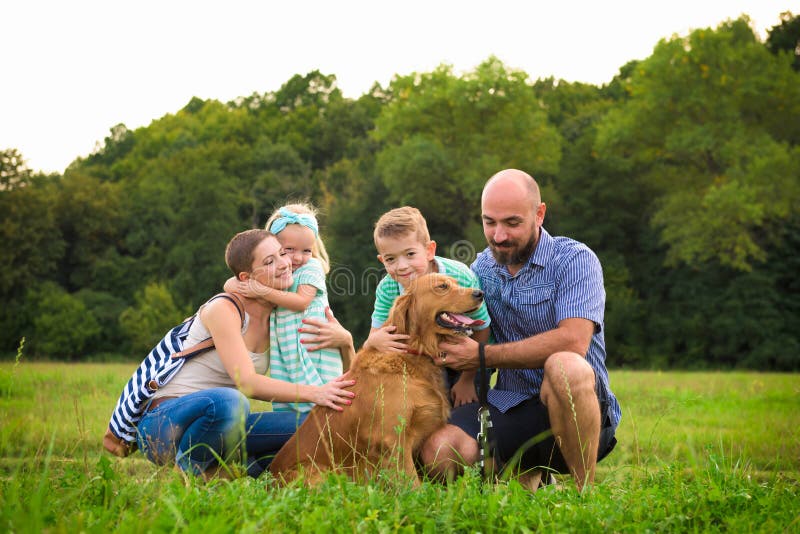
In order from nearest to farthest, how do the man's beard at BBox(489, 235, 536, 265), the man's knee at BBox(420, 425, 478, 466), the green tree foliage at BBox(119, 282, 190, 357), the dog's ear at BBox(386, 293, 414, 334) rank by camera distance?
the man's knee at BBox(420, 425, 478, 466) → the dog's ear at BBox(386, 293, 414, 334) → the man's beard at BBox(489, 235, 536, 265) → the green tree foliage at BBox(119, 282, 190, 357)

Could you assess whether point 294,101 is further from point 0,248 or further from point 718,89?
point 718,89

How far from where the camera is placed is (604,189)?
30797mm

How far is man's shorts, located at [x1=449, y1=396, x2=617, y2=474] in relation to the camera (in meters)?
4.91

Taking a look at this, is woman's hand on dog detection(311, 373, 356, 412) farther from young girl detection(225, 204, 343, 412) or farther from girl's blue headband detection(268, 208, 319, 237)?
girl's blue headband detection(268, 208, 319, 237)

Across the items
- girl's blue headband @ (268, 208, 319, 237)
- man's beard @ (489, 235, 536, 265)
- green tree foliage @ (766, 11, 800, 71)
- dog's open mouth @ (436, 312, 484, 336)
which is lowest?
dog's open mouth @ (436, 312, 484, 336)

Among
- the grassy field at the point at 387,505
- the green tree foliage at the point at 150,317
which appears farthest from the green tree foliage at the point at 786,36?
the grassy field at the point at 387,505

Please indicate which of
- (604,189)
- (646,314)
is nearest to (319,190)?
(604,189)

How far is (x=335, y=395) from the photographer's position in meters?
4.58

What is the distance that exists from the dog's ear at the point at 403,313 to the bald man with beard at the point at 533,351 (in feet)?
0.93

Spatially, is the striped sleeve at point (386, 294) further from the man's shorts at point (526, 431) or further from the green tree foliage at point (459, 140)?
the green tree foliage at point (459, 140)

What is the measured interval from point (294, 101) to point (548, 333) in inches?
1687

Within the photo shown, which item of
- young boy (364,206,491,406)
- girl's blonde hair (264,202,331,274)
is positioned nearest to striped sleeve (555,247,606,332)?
young boy (364,206,491,406)

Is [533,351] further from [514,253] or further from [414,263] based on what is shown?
[414,263]

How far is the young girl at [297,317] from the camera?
5145mm
